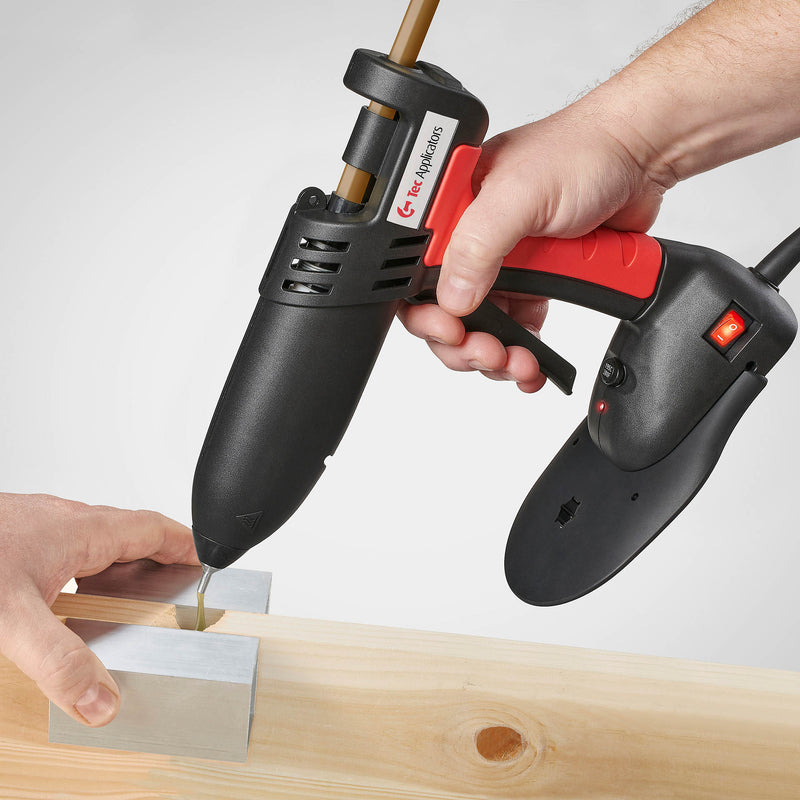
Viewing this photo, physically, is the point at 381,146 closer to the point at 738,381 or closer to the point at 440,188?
the point at 440,188

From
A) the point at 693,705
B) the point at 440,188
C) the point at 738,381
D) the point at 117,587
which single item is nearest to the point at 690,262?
the point at 738,381

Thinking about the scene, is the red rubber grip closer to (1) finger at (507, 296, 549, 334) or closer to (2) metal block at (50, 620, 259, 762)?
(1) finger at (507, 296, 549, 334)

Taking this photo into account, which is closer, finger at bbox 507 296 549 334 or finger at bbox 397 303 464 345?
finger at bbox 397 303 464 345

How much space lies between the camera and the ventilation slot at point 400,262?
84 centimetres

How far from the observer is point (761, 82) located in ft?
3.27

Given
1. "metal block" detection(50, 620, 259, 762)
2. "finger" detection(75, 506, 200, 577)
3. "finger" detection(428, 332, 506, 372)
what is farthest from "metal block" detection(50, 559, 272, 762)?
"finger" detection(428, 332, 506, 372)

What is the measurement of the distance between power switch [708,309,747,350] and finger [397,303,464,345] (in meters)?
0.31

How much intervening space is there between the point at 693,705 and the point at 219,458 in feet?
1.65

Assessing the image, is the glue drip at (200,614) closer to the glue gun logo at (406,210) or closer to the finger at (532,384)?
the glue gun logo at (406,210)

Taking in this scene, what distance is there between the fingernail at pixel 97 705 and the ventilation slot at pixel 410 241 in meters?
0.47

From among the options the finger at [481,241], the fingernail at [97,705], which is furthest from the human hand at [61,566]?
the finger at [481,241]

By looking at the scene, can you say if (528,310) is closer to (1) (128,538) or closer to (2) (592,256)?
(2) (592,256)

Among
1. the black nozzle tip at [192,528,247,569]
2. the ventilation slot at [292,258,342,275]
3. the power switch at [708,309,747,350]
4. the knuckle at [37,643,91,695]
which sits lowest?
the knuckle at [37,643,91,695]

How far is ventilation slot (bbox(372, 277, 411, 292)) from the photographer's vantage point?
0.83 meters
